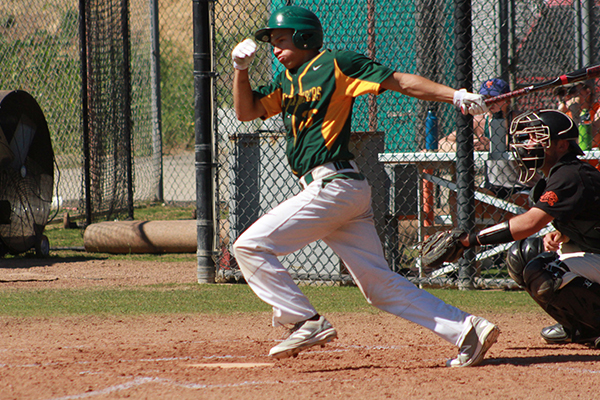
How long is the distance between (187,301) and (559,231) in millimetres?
2911

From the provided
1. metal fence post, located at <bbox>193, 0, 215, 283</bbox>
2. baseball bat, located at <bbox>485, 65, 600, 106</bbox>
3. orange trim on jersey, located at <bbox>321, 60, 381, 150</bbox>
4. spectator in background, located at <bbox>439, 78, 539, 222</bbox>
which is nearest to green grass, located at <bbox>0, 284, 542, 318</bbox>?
metal fence post, located at <bbox>193, 0, 215, 283</bbox>

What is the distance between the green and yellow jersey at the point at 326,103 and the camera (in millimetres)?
3225

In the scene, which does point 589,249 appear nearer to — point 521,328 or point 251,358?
point 521,328

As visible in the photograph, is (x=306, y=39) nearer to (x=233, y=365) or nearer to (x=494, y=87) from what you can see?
(x=233, y=365)

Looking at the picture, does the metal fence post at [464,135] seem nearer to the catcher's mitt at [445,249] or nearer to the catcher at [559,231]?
the catcher at [559,231]

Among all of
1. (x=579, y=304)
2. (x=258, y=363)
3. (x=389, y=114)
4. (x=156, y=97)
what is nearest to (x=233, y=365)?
(x=258, y=363)

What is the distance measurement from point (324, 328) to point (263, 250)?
477mm

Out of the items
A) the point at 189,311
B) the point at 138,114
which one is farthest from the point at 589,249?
the point at 138,114

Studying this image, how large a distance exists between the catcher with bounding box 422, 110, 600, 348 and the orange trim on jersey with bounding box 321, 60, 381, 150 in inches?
31.2

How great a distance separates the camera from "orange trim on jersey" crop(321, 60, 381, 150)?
10.6 ft

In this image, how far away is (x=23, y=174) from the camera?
7188mm

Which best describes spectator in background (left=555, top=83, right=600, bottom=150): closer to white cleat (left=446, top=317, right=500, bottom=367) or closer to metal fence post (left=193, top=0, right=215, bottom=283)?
metal fence post (left=193, top=0, right=215, bottom=283)

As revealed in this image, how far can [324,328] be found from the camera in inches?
122

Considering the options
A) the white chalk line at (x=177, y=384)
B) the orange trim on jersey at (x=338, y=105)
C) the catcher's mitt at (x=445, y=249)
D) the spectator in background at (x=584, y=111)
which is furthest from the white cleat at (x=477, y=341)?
the spectator in background at (x=584, y=111)
